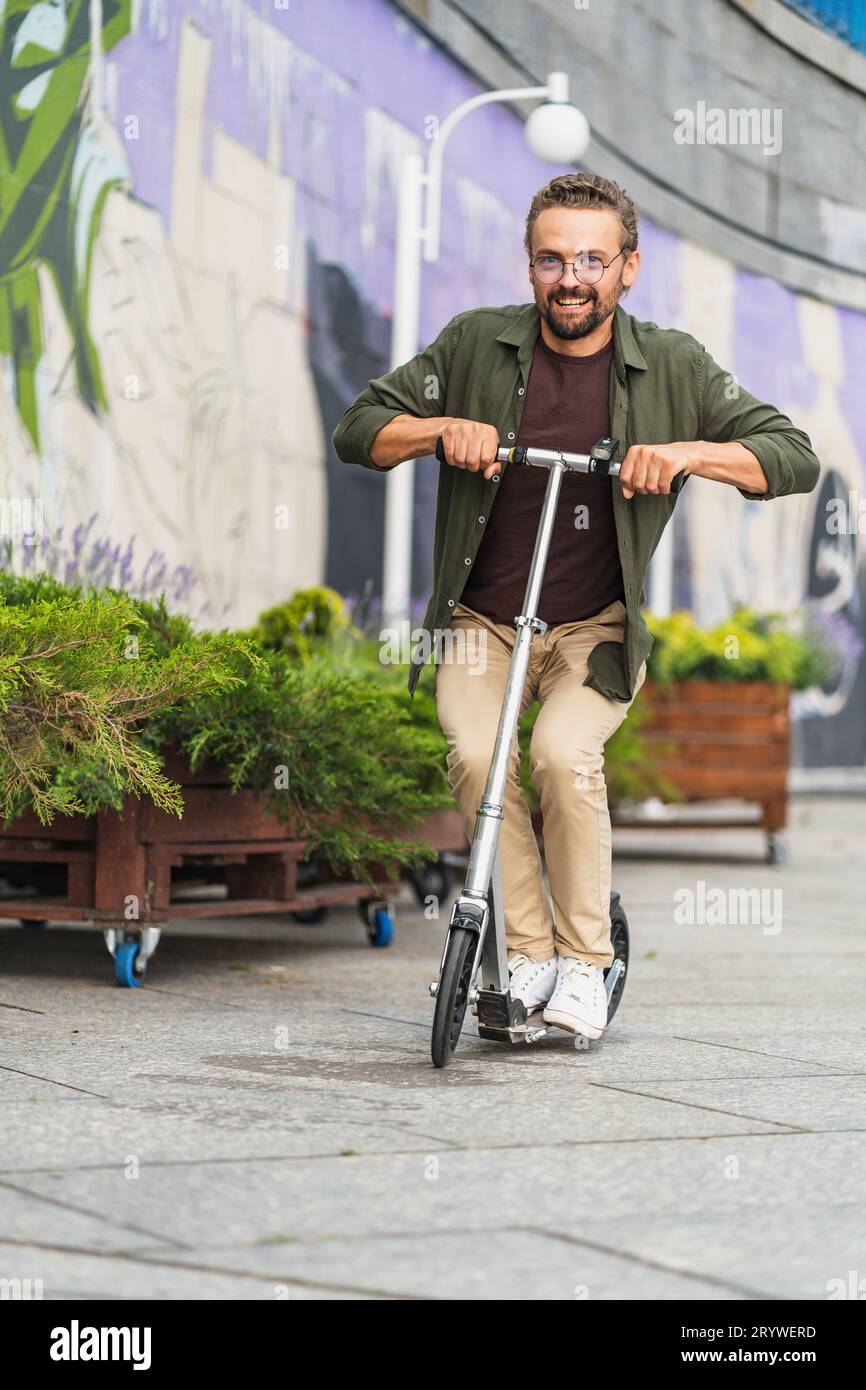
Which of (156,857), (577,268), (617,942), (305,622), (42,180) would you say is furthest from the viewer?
(42,180)

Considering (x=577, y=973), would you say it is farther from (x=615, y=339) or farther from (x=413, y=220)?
(x=413, y=220)

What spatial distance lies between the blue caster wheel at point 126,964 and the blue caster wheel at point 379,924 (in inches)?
55.5

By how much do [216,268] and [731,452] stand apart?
712 centimetres

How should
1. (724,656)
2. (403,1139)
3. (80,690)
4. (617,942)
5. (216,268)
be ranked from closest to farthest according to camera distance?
(403,1139) → (80,690) → (617,942) → (216,268) → (724,656)

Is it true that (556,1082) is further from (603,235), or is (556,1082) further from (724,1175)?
(603,235)

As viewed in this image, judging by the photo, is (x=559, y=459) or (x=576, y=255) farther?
(x=576, y=255)

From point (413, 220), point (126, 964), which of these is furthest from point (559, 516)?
point (413, 220)

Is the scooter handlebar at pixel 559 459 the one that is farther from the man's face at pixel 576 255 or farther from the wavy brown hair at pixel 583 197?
the wavy brown hair at pixel 583 197

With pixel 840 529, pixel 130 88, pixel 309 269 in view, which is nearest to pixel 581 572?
pixel 130 88

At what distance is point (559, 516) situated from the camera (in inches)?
180

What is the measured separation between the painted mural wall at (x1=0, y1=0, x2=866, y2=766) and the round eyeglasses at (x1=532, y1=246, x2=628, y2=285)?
2.88m

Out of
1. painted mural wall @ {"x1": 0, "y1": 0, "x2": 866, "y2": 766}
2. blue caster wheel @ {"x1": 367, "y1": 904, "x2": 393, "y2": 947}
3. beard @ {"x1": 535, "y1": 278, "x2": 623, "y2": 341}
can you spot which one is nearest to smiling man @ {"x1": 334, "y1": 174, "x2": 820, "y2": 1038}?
beard @ {"x1": 535, "y1": 278, "x2": 623, "y2": 341}

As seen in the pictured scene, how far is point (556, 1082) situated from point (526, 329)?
1.75 metres

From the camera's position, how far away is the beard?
4.40 m
